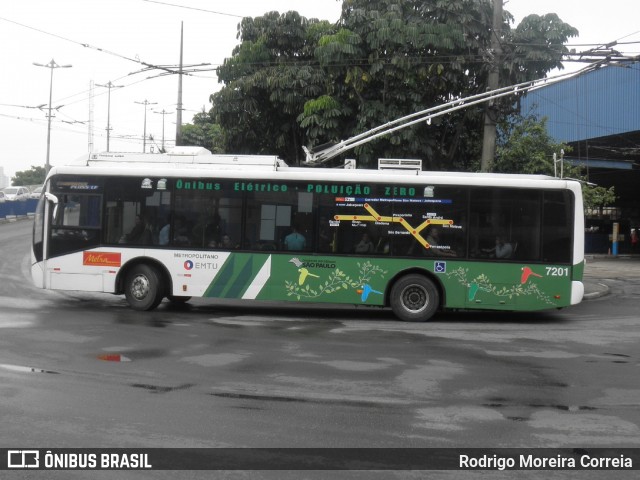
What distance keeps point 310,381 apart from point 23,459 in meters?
3.89

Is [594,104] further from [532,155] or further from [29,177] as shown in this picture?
[29,177]

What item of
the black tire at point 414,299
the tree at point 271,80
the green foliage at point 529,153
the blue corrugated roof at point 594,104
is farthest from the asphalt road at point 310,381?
the blue corrugated roof at point 594,104

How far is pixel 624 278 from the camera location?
2725 cm

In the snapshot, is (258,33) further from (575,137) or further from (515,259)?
(575,137)

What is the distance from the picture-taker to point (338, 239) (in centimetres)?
1594

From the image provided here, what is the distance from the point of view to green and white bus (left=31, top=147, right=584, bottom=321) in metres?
15.8

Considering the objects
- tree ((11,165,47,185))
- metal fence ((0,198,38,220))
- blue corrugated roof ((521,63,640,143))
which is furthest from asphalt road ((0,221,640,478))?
tree ((11,165,47,185))

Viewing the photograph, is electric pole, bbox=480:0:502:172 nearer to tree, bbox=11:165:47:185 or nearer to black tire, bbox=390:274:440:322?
black tire, bbox=390:274:440:322

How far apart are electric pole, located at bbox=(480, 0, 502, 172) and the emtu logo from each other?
55.4ft

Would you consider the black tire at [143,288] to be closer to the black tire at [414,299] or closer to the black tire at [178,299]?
the black tire at [178,299]

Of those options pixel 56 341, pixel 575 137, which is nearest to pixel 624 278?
pixel 575 137

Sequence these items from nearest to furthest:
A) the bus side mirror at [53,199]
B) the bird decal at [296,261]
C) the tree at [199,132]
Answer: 1. the bird decal at [296,261]
2. the bus side mirror at [53,199]
3. the tree at [199,132]

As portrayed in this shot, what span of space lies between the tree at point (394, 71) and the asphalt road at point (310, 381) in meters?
9.53

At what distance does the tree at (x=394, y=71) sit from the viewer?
23.8 metres
